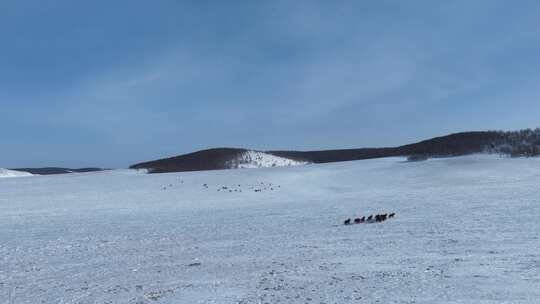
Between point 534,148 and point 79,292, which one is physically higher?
point 534,148

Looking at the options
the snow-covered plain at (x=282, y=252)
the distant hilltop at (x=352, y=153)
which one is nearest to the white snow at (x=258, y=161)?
the distant hilltop at (x=352, y=153)

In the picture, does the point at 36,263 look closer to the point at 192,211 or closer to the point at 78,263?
the point at 78,263

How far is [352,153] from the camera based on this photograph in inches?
3947

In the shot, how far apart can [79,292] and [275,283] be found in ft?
12.2

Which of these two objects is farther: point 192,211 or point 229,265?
point 192,211

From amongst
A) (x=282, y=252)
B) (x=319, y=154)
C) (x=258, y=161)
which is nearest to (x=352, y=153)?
(x=319, y=154)

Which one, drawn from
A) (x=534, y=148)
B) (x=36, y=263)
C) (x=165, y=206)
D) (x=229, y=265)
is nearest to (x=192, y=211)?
(x=165, y=206)

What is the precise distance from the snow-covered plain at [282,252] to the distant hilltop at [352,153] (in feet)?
139

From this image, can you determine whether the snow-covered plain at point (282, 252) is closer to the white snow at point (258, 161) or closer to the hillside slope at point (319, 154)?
the hillside slope at point (319, 154)

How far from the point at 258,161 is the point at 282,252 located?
272 feet

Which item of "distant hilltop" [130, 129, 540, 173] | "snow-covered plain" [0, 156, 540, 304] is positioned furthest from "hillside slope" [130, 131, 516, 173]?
"snow-covered plain" [0, 156, 540, 304]

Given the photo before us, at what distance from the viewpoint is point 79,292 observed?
31.7 feet

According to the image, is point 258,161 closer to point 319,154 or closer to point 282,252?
point 319,154

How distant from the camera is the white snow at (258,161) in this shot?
8836 centimetres
